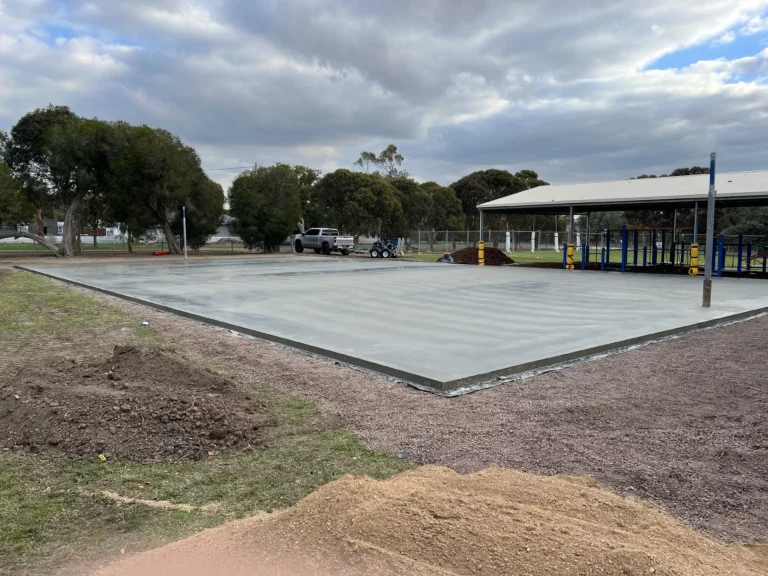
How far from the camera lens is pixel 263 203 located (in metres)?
44.0

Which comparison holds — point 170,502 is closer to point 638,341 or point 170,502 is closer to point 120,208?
point 638,341

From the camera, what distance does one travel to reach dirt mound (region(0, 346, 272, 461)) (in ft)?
14.1

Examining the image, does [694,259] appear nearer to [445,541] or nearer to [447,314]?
[447,314]

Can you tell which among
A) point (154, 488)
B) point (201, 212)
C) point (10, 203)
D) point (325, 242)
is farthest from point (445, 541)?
point (201, 212)

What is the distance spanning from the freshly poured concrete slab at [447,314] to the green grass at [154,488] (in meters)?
1.96

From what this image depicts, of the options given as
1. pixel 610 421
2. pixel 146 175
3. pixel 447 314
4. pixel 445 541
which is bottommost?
pixel 610 421

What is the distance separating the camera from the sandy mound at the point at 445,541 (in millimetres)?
2436

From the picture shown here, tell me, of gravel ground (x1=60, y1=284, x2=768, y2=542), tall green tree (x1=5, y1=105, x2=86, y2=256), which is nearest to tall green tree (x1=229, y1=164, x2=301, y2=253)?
tall green tree (x1=5, y1=105, x2=86, y2=256)

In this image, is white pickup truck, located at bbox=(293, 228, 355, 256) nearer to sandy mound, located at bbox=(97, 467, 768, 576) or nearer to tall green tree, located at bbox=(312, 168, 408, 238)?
tall green tree, located at bbox=(312, 168, 408, 238)

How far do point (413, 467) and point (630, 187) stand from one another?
1136 inches

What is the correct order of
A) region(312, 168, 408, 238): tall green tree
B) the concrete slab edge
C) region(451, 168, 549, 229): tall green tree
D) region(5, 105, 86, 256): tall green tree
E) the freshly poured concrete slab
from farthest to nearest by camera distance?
region(451, 168, 549, 229): tall green tree, region(312, 168, 408, 238): tall green tree, region(5, 105, 86, 256): tall green tree, the freshly poured concrete slab, the concrete slab edge

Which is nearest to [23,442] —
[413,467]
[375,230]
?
[413,467]

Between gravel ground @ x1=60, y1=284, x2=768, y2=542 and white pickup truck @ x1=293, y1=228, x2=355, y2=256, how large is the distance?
33492mm

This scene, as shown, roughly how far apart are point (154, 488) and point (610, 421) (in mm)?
3849
